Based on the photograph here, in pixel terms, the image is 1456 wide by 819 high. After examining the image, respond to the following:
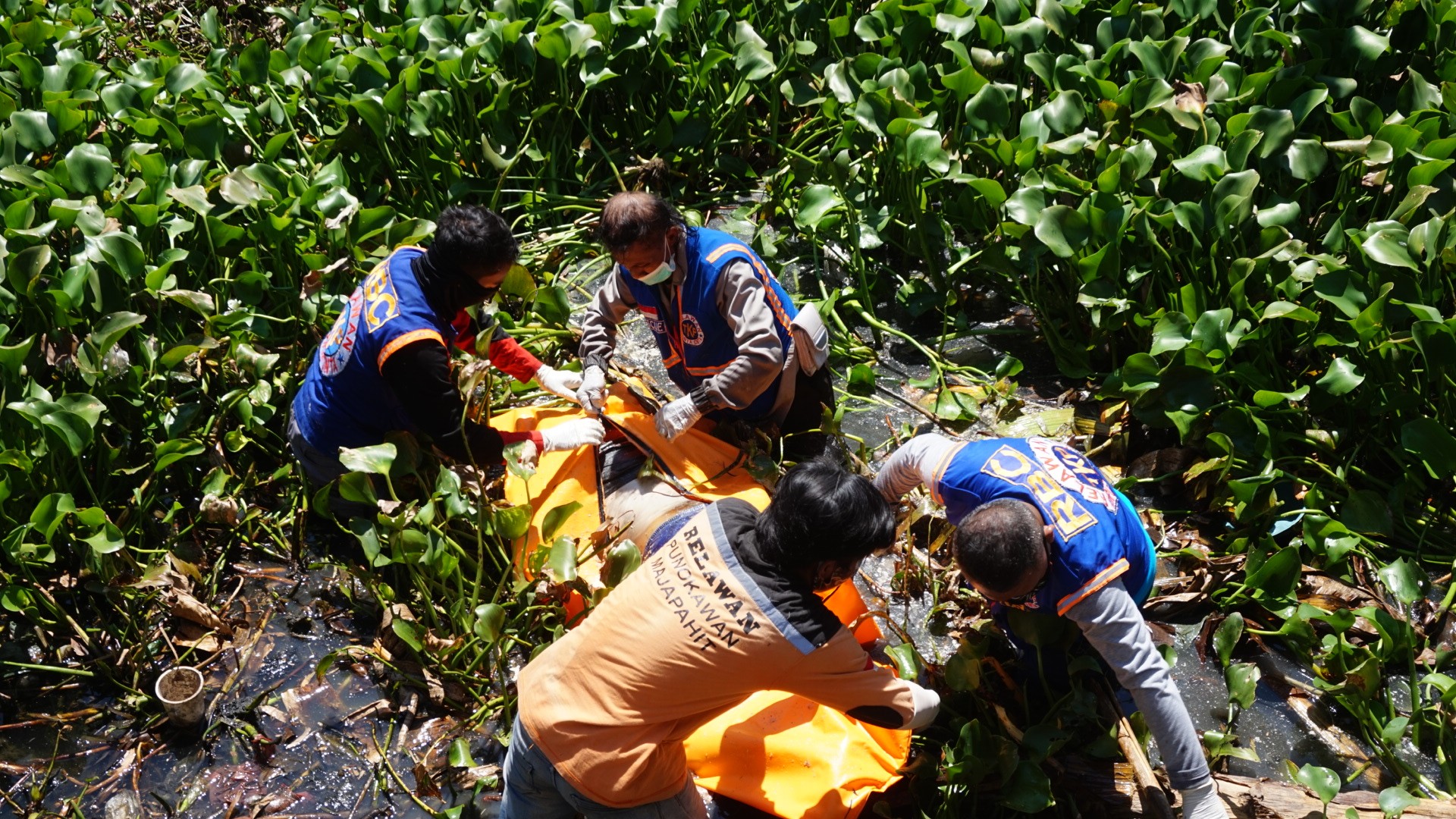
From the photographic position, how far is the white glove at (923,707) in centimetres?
253

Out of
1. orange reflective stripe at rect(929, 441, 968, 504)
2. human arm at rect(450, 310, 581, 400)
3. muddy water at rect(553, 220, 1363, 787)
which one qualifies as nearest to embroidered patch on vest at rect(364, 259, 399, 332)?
human arm at rect(450, 310, 581, 400)

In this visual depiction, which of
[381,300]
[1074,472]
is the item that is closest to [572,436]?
[381,300]

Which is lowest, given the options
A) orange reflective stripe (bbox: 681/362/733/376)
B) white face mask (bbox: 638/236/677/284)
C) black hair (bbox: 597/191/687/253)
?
orange reflective stripe (bbox: 681/362/733/376)

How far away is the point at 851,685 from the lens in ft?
7.76

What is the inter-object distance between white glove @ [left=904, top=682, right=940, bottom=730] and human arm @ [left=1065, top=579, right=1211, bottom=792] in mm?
367

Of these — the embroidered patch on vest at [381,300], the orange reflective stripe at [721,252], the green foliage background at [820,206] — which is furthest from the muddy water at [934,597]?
the embroidered patch on vest at [381,300]

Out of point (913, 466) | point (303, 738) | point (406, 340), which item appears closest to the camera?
point (913, 466)

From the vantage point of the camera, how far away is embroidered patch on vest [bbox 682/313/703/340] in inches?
138

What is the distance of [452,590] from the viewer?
3.32m

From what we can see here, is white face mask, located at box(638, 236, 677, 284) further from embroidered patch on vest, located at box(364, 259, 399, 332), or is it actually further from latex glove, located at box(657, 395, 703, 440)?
embroidered patch on vest, located at box(364, 259, 399, 332)

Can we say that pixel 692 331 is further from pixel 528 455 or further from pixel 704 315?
pixel 528 455

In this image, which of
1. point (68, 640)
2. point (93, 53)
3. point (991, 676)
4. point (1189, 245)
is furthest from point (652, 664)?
point (93, 53)

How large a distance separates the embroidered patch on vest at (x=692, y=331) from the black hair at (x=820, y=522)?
1239mm

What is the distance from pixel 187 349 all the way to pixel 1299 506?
3497 millimetres
